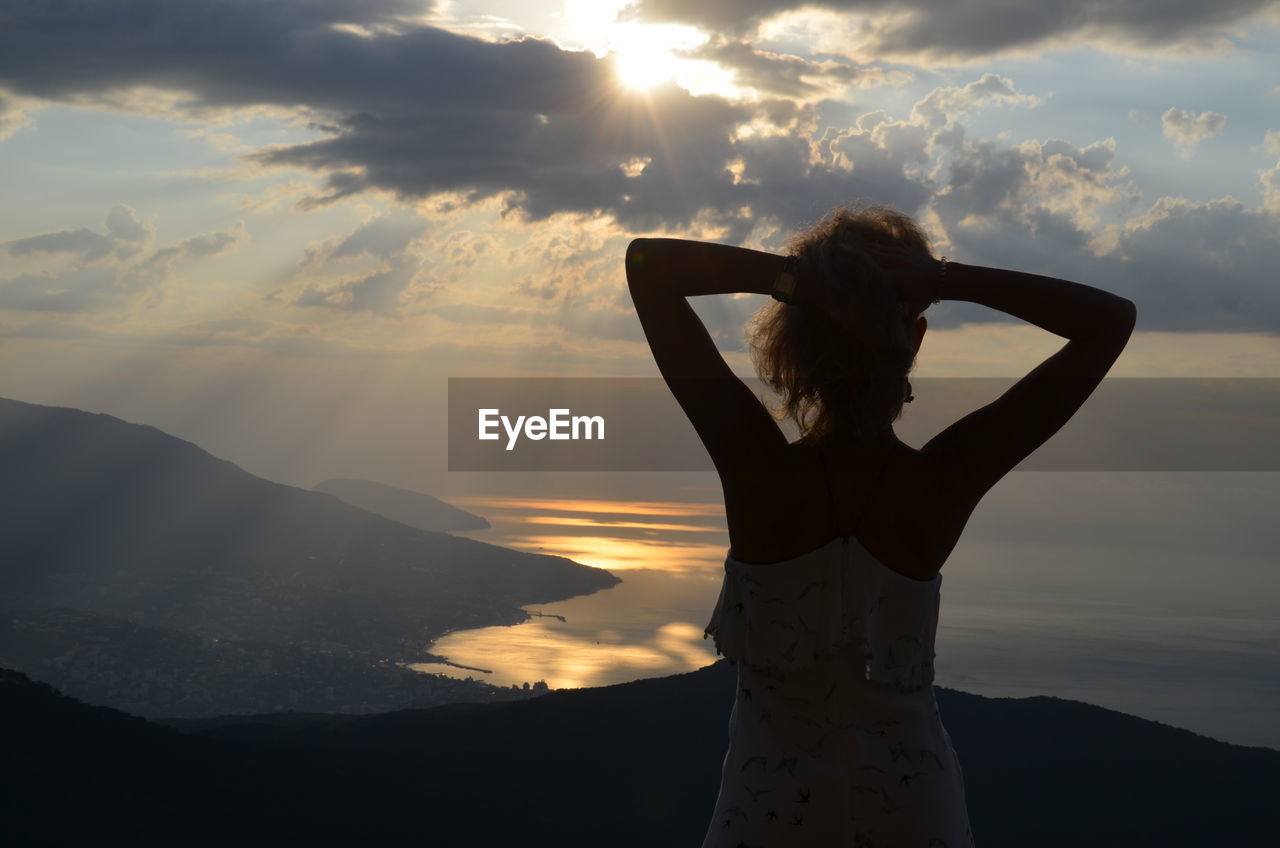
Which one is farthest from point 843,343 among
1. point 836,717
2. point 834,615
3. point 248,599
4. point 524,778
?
point 248,599

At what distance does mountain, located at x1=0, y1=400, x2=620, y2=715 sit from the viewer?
9981 cm

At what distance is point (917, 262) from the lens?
2.19 meters

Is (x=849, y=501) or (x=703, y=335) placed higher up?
(x=703, y=335)

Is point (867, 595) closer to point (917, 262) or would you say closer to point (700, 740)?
point (917, 262)

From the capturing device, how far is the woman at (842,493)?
216cm

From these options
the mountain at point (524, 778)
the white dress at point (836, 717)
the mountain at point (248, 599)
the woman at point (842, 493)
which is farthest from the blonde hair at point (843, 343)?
the mountain at point (248, 599)

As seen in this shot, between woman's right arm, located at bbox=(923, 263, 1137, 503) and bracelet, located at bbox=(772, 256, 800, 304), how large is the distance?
12.2 inches

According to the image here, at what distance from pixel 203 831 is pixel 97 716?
2187 centimetres

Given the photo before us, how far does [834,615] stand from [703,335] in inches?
26.6

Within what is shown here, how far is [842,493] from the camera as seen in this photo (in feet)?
7.21

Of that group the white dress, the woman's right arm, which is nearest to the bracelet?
the woman's right arm

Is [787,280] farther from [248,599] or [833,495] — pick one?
[248,599]

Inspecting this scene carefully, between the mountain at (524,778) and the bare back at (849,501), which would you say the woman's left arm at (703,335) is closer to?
the bare back at (849,501)

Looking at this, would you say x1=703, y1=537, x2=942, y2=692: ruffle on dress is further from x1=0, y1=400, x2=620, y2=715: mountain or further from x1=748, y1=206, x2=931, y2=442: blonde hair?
x1=0, y1=400, x2=620, y2=715: mountain
